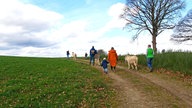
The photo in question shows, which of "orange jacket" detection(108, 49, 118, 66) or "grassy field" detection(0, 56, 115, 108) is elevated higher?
"orange jacket" detection(108, 49, 118, 66)

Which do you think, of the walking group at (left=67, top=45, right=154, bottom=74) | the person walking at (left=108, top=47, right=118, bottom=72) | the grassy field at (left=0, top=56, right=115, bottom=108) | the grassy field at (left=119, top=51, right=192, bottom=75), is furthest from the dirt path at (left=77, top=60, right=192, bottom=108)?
the person walking at (left=108, top=47, right=118, bottom=72)

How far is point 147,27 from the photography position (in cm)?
4328

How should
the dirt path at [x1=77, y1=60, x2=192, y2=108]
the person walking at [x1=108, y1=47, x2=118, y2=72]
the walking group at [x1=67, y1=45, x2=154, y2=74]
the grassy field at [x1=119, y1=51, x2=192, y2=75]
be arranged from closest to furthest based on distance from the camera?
the dirt path at [x1=77, y1=60, x2=192, y2=108]
the grassy field at [x1=119, y1=51, x2=192, y2=75]
the walking group at [x1=67, y1=45, x2=154, y2=74]
the person walking at [x1=108, y1=47, x2=118, y2=72]

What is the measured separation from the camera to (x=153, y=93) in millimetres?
14758

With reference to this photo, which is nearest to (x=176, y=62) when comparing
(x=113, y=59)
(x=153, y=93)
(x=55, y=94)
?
(x=113, y=59)

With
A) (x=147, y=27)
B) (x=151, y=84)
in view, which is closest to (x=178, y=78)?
(x=151, y=84)

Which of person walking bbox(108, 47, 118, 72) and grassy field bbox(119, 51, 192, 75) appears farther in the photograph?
person walking bbox(108, 47, 118, 72)

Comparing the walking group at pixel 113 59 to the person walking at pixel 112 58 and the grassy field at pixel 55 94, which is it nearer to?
the person walking at pixel 112 58

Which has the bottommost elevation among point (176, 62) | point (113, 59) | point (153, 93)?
point (153, 93)

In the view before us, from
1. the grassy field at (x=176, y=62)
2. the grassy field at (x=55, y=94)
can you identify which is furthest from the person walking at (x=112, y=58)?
the grassy field at (x=55, y=94)

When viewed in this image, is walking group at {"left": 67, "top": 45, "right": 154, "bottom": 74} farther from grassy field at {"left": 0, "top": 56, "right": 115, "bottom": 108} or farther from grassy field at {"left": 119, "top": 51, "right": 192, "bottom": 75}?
grassy field at {"left": 0, "top": 56, "right": 115, "bottom": 108}

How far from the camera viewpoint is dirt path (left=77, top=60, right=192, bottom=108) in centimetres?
1267

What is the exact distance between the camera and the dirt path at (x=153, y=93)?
12.7 metres

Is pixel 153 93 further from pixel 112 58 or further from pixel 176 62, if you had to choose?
pixel 112 58
